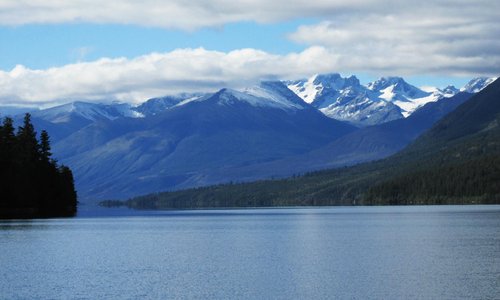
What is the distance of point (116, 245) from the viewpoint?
13150 centimetres

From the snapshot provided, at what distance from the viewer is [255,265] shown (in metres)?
102

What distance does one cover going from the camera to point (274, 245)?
427 feet

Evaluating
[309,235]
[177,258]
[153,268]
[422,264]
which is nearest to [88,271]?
[153,268]

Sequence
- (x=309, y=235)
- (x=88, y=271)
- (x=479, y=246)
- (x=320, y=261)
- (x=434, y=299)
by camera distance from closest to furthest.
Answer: (x=434, y=299) < (x=88, y=271) < (x=320, y=261) < (x=479, y=246) < (x=309, y=235)

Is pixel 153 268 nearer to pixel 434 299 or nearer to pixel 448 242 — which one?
pixel 434 299

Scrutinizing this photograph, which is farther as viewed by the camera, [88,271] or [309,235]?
[309,235]

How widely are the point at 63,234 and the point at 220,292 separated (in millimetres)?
78374

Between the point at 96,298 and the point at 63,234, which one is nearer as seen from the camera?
the point at 96,298

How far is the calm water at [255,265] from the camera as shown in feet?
265

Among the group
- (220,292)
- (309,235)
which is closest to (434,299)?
(220,292)

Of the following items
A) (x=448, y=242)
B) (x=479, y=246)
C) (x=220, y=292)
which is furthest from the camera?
(x=448, y=242)

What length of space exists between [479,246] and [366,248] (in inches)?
Result: 558

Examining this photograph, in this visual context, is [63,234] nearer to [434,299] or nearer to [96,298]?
[96,298]

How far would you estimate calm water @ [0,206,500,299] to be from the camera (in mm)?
80688
